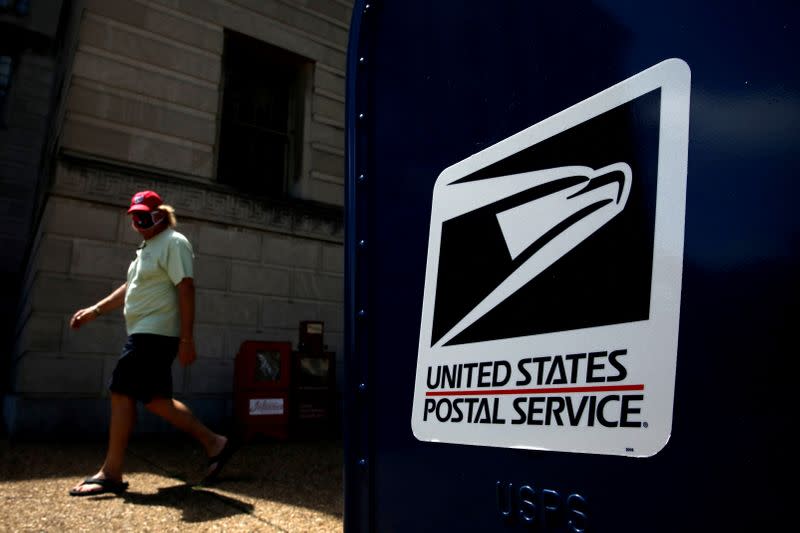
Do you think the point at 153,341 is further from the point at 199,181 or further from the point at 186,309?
the point at 199,181

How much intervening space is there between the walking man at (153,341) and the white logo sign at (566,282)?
2666 millimetres

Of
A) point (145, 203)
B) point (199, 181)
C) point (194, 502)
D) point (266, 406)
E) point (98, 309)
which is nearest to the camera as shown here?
point (194, 502)

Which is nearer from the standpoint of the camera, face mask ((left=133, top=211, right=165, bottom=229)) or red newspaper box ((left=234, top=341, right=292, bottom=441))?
face mask ((left=133, top=211, right=165, bottom=229))

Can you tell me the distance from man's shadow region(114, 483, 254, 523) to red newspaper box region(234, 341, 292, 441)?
2101 millimetres

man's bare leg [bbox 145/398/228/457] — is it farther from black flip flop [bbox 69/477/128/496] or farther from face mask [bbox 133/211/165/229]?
face mask [bbox 133/211/165/229]

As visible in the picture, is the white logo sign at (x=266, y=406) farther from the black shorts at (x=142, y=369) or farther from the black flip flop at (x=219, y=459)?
the black shorts at (x=142, y=369)

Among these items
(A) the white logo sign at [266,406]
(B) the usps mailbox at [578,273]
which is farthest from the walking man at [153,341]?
(B) the usps mailbox at [578,273]

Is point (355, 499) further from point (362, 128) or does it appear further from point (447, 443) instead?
point (362, 128)

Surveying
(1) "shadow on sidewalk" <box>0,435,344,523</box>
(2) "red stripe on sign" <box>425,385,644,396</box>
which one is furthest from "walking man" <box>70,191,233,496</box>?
(2) "red stripe on sign" <box>425,385,644,396</box>

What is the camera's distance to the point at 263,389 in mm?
5891

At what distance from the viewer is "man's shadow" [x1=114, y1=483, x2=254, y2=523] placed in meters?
3.11

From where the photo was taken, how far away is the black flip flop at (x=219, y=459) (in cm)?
369

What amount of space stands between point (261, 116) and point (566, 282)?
7363mm

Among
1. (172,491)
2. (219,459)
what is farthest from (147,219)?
(172,491)
